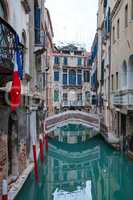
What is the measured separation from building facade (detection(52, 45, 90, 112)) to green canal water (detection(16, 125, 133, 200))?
24.8 m

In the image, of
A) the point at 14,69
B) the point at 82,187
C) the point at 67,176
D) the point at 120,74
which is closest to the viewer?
the point at 14,69

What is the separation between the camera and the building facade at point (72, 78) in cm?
4294

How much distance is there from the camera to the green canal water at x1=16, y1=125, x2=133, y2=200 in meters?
9.55

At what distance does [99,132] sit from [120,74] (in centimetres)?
823

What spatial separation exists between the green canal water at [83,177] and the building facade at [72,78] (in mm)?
24773

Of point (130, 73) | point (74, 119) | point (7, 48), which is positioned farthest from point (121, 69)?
point (7, 48)

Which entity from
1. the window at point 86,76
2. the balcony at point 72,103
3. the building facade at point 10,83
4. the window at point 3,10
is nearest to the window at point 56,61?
the window at point 86,76

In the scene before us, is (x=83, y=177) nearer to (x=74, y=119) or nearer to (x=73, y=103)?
(x=74, y=119)

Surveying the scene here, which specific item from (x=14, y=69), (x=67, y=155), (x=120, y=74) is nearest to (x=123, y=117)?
(x=120, y=74)

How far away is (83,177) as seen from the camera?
12.1 m

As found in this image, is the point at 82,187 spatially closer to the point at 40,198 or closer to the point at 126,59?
the point at 40,198

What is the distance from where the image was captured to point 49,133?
23750mm

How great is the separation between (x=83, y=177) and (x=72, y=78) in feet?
107

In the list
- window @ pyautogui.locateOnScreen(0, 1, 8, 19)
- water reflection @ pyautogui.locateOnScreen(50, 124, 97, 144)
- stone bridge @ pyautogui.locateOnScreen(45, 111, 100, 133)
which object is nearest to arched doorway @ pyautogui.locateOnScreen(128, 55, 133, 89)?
window @ pyautogui.locateOnScreen(0, 1, 8, 19)
